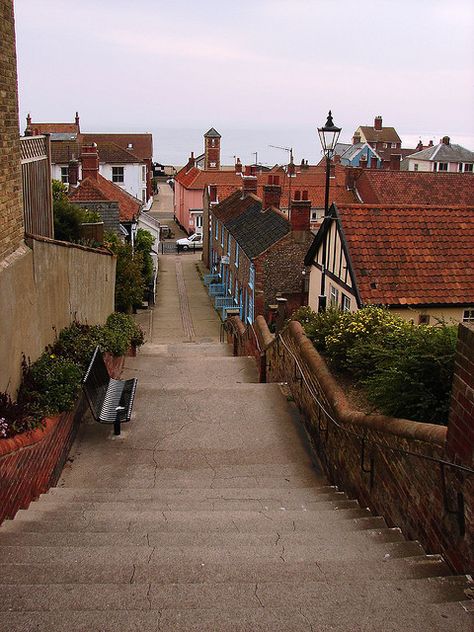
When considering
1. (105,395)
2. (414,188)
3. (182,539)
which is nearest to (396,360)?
(182,539)

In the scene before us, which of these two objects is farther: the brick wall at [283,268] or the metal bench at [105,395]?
Answer: the brick wall at [283,268]

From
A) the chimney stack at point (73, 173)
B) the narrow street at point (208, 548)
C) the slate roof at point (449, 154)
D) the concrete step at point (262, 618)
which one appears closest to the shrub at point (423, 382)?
the narrow street at point (208, 548)

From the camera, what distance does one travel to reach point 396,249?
675 inches

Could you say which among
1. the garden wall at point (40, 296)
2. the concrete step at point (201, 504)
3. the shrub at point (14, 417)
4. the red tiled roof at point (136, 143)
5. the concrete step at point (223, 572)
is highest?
the red tiled roof at point (136, 143)

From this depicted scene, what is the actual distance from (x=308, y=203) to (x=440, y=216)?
10252 mm

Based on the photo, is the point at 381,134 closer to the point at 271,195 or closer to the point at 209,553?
the point at 271,195

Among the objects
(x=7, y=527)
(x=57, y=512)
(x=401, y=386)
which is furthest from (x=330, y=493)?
(x=7, y=527)

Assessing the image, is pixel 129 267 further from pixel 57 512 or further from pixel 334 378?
pixel 57 512

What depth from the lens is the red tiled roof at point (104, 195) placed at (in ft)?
102

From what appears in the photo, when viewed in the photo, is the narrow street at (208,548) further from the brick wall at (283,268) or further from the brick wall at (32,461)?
the brick wall at (283,268)

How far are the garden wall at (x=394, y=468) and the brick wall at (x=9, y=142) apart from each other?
4552mm

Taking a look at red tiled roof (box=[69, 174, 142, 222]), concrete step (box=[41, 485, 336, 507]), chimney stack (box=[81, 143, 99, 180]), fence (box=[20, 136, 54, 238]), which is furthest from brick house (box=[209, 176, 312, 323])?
concrete step (box=[41, 485, 336, 507])

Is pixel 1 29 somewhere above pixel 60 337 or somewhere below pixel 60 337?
above

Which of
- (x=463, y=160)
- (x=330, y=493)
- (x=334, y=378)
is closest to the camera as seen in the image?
(x=330, y=493)
